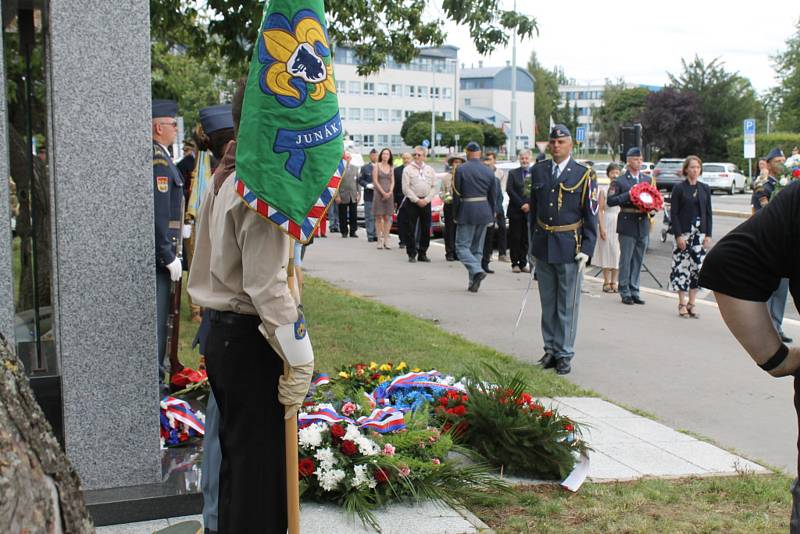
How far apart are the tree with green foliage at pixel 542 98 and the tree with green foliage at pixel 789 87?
54.7 meters

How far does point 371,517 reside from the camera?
15.3 ft

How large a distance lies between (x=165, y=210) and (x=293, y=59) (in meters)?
3.19

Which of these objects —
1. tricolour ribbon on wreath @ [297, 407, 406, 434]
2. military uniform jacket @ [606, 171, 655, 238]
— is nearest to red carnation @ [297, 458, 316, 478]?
tricolour ribbon on wreath @ [297, 407, 406, 434]

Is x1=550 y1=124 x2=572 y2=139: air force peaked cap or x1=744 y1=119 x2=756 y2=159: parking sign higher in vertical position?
x1=744 y1=119 x2=756 y2=159: parking sign

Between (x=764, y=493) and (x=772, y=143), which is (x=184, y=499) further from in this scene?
(x=772, y=143)

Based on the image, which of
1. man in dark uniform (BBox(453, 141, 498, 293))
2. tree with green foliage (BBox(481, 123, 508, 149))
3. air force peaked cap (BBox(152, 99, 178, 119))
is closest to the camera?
air force peaked cap (BBox(152, 99, 178, 119))

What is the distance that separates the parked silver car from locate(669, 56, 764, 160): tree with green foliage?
631 inches

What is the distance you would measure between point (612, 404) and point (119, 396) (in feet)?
14.2

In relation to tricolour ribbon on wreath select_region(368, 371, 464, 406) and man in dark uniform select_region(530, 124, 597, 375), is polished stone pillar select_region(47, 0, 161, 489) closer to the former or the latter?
tricolour ribbon on wreath select_region(368, 371, 464, 406)

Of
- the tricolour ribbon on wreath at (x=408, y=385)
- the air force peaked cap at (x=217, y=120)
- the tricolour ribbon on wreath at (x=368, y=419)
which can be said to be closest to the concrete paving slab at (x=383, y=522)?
the tricolour ribbon on wreath at (x=368, y=419)

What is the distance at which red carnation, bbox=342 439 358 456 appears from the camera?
4965mm

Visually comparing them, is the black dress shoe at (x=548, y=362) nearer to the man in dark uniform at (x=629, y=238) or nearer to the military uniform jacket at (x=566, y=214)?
the military uniform jacket at (x=566, y=214)

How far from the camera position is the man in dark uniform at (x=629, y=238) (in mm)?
13258

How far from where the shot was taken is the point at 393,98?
4518 inches
